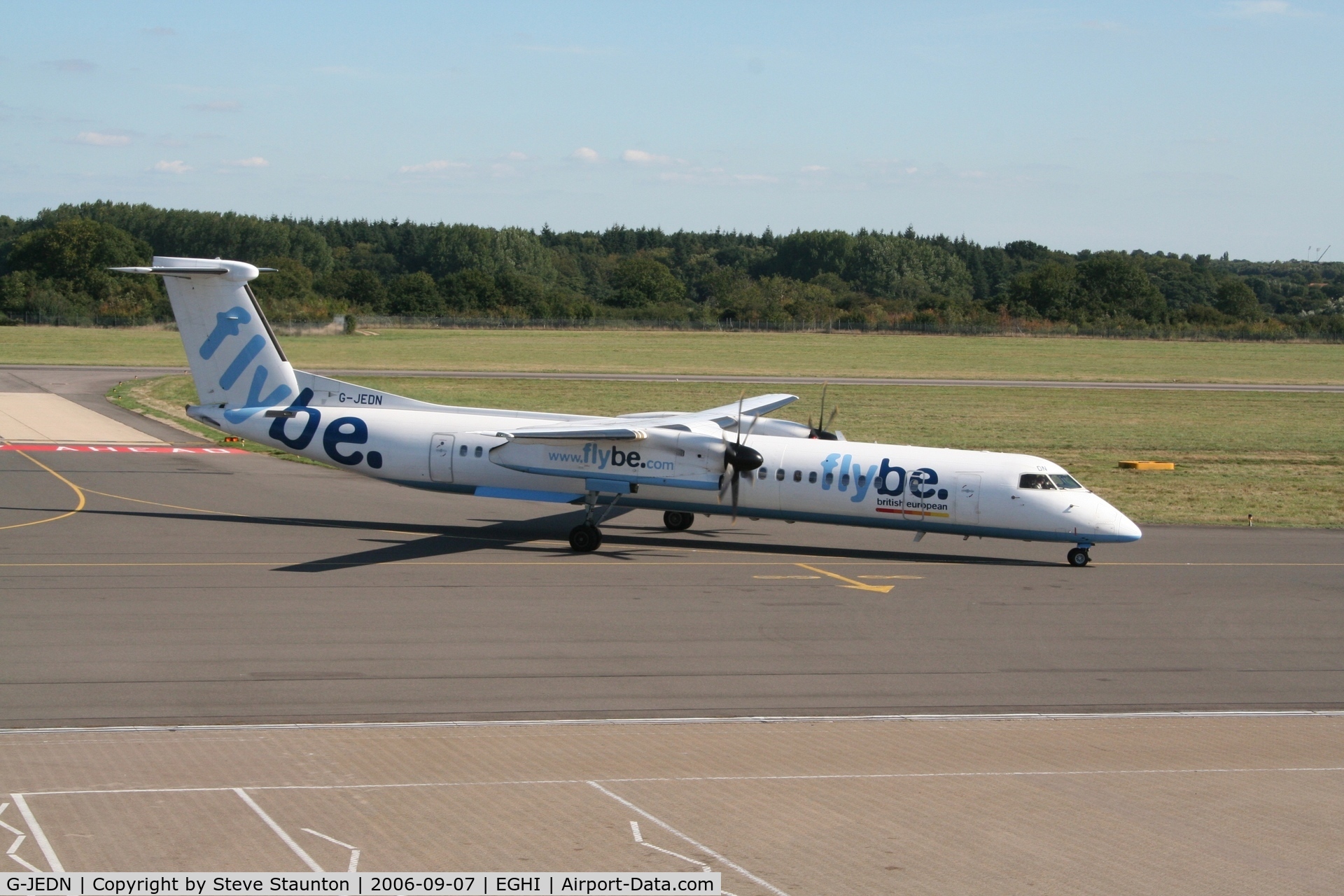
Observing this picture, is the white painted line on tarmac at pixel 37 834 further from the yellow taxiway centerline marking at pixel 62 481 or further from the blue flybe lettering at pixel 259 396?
the blue flybe lettering at pixel 259 396

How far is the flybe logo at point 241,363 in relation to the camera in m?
28.9

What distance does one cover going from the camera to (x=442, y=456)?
2734cm

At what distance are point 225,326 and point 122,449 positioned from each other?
14.0 m

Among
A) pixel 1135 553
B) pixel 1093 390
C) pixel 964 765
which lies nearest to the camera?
pixel 964 765

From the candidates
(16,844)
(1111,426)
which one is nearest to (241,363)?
(16,844)

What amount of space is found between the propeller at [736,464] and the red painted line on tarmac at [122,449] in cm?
2174

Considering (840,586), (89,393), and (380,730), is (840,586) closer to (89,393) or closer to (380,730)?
(380,730)

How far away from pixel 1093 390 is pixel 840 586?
178ft

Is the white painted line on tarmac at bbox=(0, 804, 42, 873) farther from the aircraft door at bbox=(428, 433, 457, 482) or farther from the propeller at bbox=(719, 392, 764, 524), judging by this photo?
the aircraft door at bbox=(428, 433, 457, 482)

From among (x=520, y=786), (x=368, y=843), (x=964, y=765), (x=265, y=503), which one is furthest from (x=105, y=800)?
(x=265, y=503)

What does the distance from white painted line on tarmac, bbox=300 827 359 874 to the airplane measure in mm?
14374

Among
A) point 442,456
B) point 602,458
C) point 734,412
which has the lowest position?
point 442,456

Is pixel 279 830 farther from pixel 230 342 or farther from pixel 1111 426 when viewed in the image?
pixel 1111 426

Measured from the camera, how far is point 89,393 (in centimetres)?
5809
